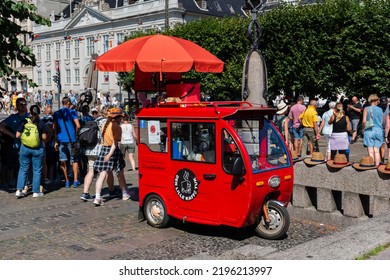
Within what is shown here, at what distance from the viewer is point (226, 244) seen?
6.86 meters

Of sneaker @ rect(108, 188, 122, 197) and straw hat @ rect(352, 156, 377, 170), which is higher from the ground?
straw hat @ rect(352, 156, 377, 170)

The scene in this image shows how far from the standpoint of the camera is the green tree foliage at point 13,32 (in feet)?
32.4

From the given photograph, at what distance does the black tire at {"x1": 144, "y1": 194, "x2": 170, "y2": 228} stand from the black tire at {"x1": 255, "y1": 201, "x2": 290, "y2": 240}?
4.43 feet

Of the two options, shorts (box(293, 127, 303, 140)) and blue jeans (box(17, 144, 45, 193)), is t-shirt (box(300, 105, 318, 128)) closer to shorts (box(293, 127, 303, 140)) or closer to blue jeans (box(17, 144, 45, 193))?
shorts (box(293, 127, 303, 140))

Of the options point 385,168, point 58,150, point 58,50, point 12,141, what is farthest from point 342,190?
point 58,50

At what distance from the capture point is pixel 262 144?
704 centimetres

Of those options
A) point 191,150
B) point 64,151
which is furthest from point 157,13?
point 191,150

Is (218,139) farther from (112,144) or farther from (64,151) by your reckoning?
(64,151)

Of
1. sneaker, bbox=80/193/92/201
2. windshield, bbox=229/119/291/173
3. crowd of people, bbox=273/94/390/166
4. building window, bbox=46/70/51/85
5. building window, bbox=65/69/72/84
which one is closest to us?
windshield, bbox=229/119/291/173

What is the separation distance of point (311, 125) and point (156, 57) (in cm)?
805

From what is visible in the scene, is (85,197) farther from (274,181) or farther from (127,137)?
(274,181)

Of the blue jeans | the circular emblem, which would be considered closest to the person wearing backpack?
the blue jeans

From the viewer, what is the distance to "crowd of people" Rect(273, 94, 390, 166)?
11672 millimetres
